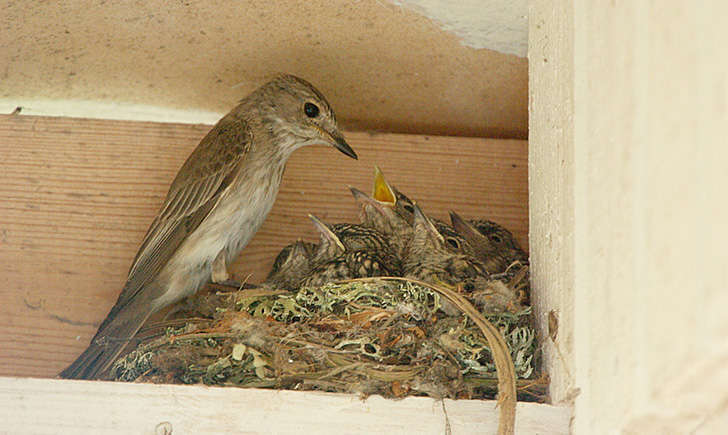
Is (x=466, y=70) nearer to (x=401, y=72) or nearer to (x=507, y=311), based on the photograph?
(x=401, y=72)

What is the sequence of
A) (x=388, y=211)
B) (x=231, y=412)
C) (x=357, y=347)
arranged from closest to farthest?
1. (x=231, y=412)
2. (x=357, y=347)
3. (x=388, y=211)

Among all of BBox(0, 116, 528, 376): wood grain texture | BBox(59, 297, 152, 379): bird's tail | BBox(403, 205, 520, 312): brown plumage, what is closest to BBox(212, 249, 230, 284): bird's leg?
BBox(0, 116, 528, 376): wood grain texture

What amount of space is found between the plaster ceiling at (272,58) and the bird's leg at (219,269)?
33.2 inches

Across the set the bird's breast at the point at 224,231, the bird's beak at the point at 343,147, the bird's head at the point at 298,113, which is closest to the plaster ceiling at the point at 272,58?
the bird's head at the point at 298,113

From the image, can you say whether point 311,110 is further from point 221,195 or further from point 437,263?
point 437,263

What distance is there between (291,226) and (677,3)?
2.56 meters

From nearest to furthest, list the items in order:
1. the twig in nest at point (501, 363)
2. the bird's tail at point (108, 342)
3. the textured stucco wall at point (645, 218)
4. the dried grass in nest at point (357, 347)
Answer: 1. the textured stucco wall at point (645, 218)
2. the twig in nest at point (501, 363)
3. the dried grass in nest at point (357, 347)
4. the bird's tail at point (108, 342)

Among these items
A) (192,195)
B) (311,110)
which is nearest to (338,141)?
(311,110)

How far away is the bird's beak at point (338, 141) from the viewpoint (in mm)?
3482

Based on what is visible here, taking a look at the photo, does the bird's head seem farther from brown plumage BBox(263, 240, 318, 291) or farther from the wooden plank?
the wooden plank

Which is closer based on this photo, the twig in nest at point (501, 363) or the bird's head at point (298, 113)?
the twig in nest at point (501, 363)

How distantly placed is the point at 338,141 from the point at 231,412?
182cm

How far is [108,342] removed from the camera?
287 centimetres

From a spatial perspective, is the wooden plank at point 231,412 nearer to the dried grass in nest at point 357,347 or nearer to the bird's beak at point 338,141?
the dried grass in nest at point 357,347
